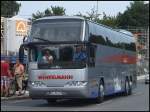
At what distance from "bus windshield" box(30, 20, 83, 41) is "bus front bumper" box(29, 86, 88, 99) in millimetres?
1875

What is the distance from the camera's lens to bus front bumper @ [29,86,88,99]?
71.3 feet

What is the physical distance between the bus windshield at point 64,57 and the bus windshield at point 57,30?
14.1 inches

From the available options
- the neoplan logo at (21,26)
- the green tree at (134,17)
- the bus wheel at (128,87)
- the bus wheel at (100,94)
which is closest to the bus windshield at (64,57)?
the bus wheel at (100,94)

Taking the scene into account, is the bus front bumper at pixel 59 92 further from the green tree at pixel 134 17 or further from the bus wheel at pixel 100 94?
the green tree at pixel 134 17

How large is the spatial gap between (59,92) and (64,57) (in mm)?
1325

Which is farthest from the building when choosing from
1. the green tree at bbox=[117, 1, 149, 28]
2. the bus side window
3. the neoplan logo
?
the green tree at bbox=[117, 1, 149, 28]

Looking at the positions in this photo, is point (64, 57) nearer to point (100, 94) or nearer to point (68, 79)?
point (68, 79)

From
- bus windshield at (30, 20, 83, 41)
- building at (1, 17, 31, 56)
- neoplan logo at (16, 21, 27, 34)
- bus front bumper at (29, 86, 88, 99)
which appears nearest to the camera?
bus front bumper at (29, 86, 88, 99)

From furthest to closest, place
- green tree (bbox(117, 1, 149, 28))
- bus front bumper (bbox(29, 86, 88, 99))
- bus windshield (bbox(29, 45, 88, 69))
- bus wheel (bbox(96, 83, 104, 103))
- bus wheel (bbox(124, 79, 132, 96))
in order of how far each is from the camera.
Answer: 1. green tree (bbox(117, 1, 149, 28))
2. bus wheel (bbox(124, 79, 132, 96))
3. bus wheel (bbox(96, 83, 104, 103))
4. bus windshield (bbox(29, 45, 88, 69))
5. bus front bumper (bbox(29, 86, 88, 99))

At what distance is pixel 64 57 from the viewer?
21.9 metres

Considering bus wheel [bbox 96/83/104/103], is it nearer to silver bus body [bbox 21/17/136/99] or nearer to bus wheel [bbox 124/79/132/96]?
silver bus body [bbox 21/17/136/99]

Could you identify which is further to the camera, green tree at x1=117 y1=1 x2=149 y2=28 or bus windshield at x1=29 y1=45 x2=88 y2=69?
green tree at x1=117 y1=1 x2=149 y2=28

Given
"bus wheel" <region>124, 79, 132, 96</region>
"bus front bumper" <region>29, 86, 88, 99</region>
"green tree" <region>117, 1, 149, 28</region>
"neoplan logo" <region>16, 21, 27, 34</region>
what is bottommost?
"bus wheel" <region>124, 79, 132, 96</region>

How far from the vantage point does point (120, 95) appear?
101 ft
